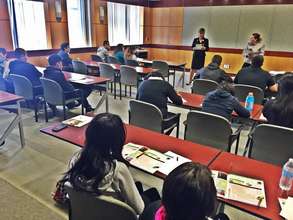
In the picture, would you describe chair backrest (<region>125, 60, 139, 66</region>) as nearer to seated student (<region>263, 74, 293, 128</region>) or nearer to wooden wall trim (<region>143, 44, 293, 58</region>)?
wooden wall trim (<region>143, 44, 293, 58</region>)

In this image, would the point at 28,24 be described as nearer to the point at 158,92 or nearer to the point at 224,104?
the point at 158,92

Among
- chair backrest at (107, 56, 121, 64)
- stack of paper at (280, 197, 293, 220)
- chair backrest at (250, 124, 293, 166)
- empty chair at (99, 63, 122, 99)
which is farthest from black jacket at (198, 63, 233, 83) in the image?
stack of paper at (280, 197, 293, 220)

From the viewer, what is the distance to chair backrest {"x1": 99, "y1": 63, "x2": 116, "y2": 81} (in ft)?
19.0

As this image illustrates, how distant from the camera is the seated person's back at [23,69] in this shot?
14.2ft

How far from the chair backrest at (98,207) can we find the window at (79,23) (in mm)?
7298

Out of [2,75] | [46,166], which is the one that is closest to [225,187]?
[46,166]

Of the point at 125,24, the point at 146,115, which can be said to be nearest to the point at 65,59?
the point at 146,115

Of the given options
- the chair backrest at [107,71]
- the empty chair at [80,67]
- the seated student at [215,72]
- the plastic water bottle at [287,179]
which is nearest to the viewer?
the plastic water bottle at [287,179]

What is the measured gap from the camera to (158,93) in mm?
2996

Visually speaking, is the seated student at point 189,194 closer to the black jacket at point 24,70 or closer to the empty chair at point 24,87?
the empty chair at point 24,87

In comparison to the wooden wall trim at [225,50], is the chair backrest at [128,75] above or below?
below

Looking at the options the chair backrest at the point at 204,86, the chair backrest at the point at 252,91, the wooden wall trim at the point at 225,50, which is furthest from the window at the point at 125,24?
the chair backrest at the point at 252,91

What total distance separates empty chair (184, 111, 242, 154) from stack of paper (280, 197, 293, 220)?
1092 millimetres

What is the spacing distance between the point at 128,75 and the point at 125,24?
4888mm
